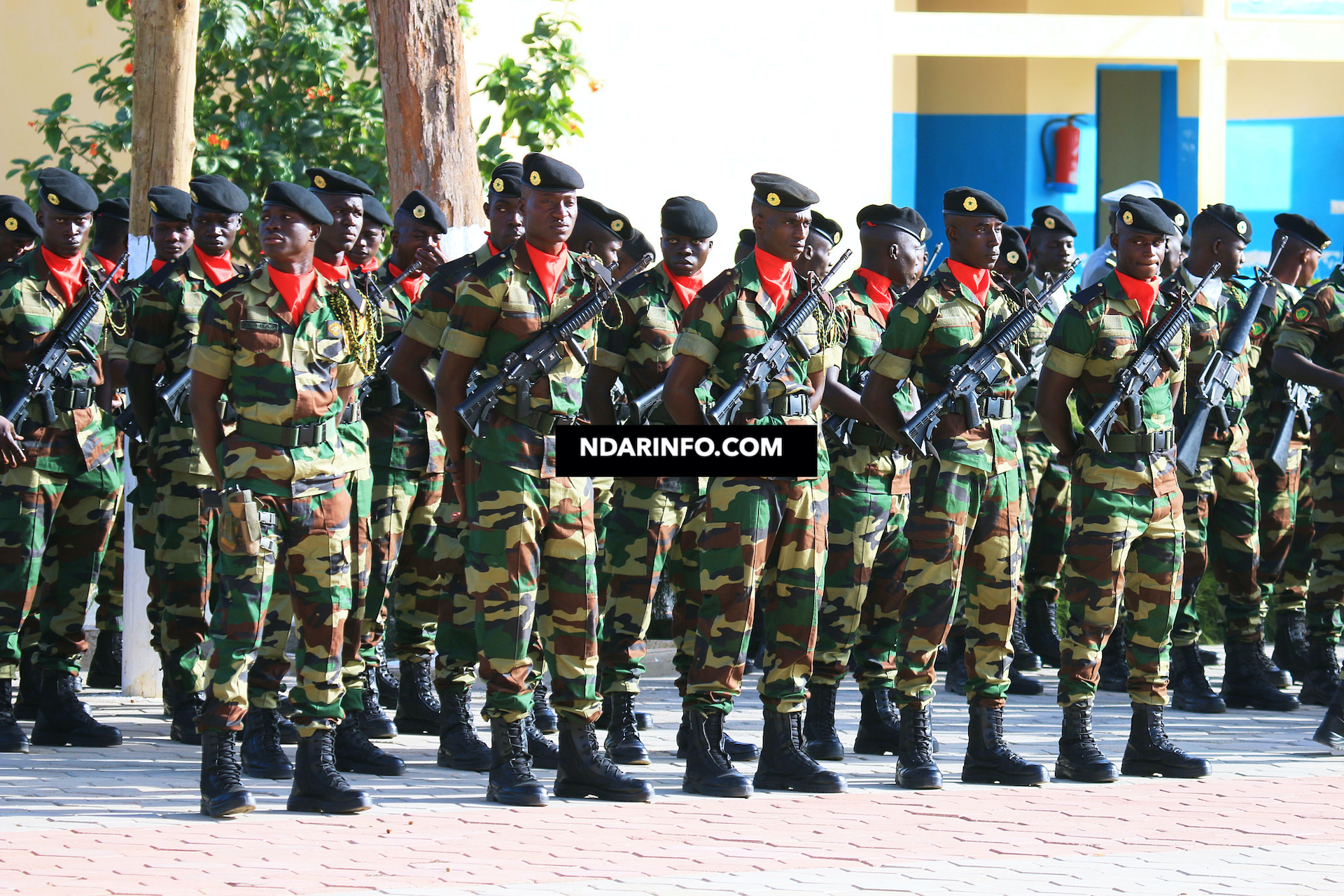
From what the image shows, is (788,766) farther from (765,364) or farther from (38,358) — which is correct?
(38,358)

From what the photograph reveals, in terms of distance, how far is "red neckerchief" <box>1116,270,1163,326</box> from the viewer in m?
7.45

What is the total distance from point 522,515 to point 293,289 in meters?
1.22

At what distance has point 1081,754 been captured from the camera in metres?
7.38

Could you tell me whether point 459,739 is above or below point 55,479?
below

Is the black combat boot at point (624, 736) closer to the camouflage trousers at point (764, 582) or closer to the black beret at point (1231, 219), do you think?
the camouflage trousers at point (764, 582)

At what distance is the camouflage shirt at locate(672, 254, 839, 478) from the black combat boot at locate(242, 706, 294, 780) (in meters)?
2.32

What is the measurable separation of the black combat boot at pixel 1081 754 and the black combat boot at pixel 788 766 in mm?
1004

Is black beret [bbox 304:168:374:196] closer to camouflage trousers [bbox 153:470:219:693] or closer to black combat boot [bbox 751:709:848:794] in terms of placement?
camouflage trousers [bbox 153:470:219:693]

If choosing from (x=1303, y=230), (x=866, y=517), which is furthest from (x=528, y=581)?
(x=1303, y=230)

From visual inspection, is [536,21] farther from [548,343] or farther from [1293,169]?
[1293,169]

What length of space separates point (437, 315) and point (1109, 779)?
3.43 m

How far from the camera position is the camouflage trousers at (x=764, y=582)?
687 centimetres

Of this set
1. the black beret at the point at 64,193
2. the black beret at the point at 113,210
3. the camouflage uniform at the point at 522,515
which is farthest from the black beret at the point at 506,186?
the black beret at the point at 113,210

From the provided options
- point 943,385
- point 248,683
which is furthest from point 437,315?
point 943,385
